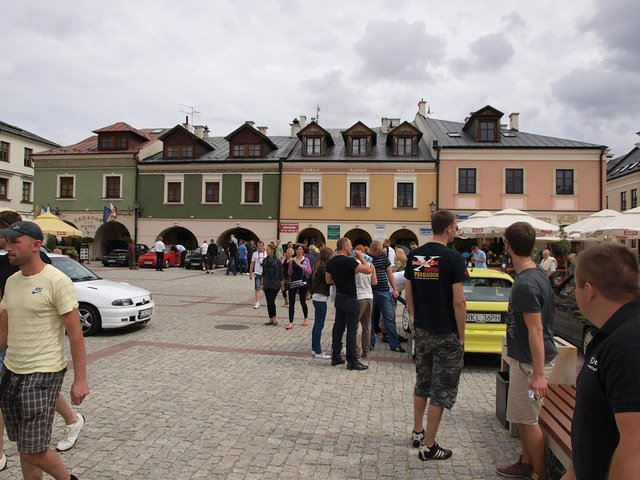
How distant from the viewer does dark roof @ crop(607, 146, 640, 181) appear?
38.2 m

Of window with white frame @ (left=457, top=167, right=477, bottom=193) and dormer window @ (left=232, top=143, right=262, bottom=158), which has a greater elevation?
dormer window @ (left=232, top=143, right=262, bottom=158)

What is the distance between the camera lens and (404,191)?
1179 inches

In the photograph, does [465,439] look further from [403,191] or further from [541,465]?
[403,191]

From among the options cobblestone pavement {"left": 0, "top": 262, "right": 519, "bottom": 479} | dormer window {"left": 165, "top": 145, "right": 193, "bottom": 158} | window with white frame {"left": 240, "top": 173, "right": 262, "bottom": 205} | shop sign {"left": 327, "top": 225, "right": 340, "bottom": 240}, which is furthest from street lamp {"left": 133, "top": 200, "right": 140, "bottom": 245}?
cobblestone pavement {"left": 0, "top": 262, "right": 519, "bottom": 479}

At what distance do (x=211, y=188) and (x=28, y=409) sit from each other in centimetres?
3023

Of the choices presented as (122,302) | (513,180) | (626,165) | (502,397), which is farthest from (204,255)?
(626,165)

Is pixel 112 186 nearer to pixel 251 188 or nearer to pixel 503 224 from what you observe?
pixel 251 188

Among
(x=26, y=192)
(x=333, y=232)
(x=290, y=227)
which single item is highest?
(x=26, y=192)

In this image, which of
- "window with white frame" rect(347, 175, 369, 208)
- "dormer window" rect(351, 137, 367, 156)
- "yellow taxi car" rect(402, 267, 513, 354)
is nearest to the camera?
"yellow taxi car" rect(402, 267, 513, 354)

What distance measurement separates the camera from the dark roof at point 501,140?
2872 centimetres

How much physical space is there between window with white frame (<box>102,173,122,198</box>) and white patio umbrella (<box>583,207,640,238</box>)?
3001 centimetres

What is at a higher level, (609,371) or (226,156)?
(226,156)

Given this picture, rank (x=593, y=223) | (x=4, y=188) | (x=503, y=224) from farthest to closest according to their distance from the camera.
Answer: (x=4, y=188)
(x=503, y=224)
(x=593, y=223)

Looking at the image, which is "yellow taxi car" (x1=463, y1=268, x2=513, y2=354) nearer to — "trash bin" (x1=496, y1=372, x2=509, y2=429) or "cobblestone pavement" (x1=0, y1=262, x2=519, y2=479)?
"cobblestone pavement" (x1=0, y1=262, x2=519, y2=479)
